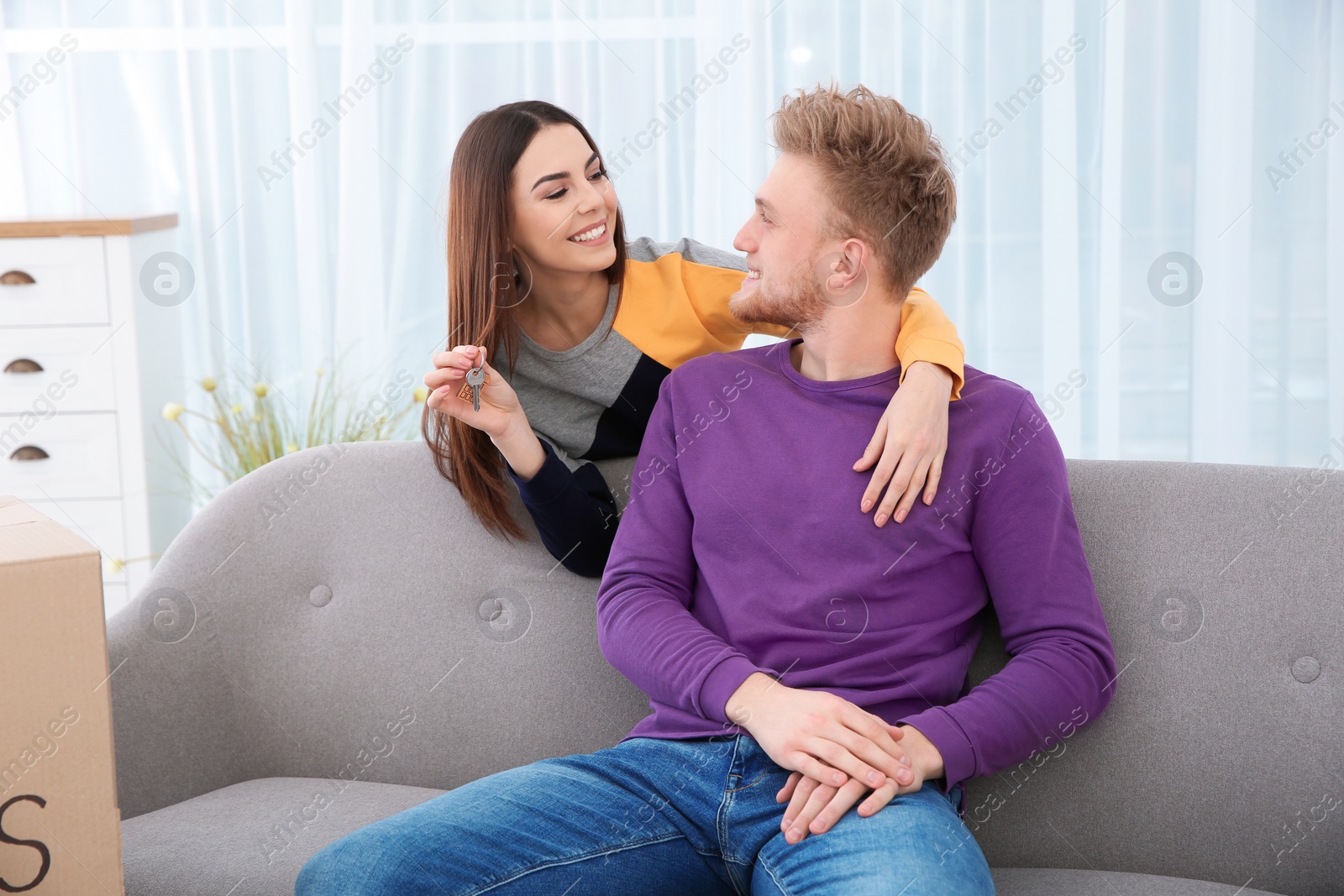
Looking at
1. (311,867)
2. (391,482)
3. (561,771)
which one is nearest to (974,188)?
(391,482)

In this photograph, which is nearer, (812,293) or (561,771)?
(561,771)

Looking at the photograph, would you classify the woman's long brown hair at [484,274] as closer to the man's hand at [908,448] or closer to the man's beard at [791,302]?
the man's beard at [791,302]

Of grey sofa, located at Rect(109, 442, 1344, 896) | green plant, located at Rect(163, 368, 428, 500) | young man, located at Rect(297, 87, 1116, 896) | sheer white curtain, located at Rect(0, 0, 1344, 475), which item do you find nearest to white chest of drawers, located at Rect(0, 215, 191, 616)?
green plant, located at Rect(163, 368, 428, 500)

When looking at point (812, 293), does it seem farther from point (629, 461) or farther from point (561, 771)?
point (561, 771)

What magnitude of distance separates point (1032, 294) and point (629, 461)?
1.93 meters

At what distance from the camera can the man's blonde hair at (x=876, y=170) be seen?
133 centimetres

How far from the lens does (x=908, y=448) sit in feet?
3.94

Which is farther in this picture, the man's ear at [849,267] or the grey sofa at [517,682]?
the man's ear at [849,267]

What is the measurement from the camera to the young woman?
1396 mm

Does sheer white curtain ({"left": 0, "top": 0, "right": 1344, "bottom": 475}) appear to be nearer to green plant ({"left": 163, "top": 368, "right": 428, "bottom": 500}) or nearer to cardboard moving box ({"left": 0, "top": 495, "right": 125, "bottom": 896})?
green plant ({"left": 163, "top": 368, "right": 428, "bottom": 500})

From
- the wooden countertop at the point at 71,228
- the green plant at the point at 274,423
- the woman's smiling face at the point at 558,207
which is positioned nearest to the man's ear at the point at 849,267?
the woman's smiling face at the point at 558,207

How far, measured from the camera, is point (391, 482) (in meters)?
1.58

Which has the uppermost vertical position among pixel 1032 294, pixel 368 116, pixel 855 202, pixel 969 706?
pixel 368 116

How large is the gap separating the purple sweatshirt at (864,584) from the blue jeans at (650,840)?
0.07 metres
